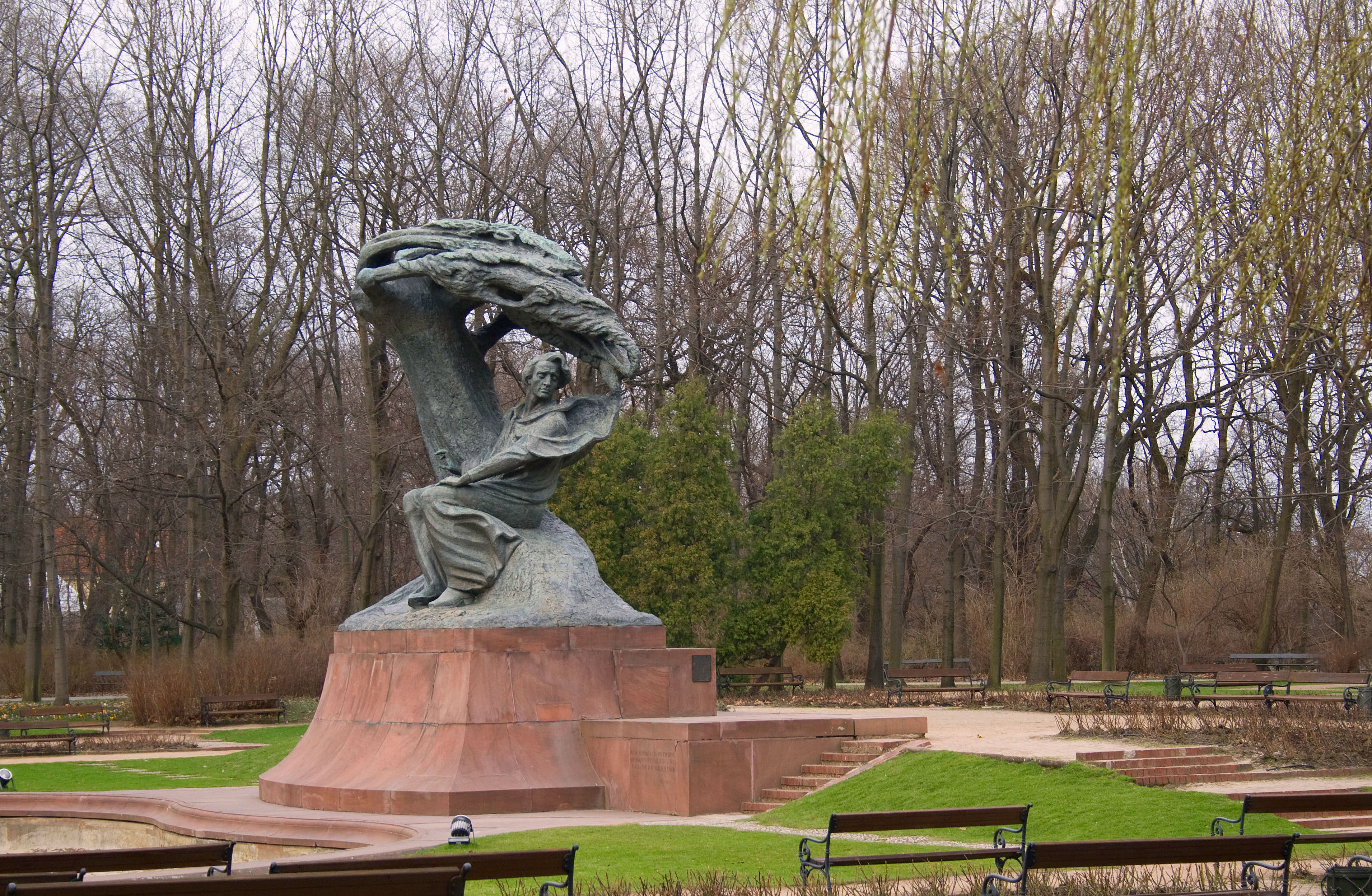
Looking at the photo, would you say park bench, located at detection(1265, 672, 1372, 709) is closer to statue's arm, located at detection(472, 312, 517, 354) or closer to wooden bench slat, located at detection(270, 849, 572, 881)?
statue's arm, located at detection(472, 312, 517, 354)

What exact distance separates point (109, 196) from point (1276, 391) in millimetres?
Answer: 25473

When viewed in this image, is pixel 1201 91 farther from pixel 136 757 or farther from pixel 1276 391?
pixel 136 757

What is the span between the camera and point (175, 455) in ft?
116

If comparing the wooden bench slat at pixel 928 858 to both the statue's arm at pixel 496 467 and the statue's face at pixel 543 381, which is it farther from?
the statue's face at pixel 543 381

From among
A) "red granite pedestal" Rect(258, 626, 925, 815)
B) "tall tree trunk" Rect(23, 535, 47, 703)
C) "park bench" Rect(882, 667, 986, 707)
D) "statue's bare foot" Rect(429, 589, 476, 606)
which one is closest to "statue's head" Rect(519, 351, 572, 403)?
"statue's bare foot" Rect(429, 589, 476, 606)

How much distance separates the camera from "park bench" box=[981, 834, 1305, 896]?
6574 millimetres

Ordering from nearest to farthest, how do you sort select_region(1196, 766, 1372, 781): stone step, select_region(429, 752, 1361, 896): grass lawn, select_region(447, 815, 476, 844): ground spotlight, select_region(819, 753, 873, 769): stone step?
1. select_region(429, 752, 1361, 896): grass lawn
2. select_region(447, 815, 476, 844): ground spotlight
3. select_region(1196, 766, 1372, 781): stone step
4. select_region(819, 753, 873, 769): stone step

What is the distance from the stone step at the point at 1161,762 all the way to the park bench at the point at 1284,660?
15.6 meters

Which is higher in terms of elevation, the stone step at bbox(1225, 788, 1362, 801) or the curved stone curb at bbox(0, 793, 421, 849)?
the stone step at bbox(1225, 788, 1362, 801)

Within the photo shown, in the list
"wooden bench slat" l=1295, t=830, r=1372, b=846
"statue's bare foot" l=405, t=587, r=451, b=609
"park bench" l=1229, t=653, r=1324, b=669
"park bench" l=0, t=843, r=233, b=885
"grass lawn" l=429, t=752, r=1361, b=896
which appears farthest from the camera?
"park bench" l=1229, t=653, r=1324, b=669

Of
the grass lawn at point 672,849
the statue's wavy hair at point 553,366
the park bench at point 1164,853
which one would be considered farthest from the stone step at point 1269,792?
the statue's wavy hair at point 553,366

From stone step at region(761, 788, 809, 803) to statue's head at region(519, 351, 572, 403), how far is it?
175 inches

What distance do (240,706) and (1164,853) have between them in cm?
2218

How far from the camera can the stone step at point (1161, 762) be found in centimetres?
1204
